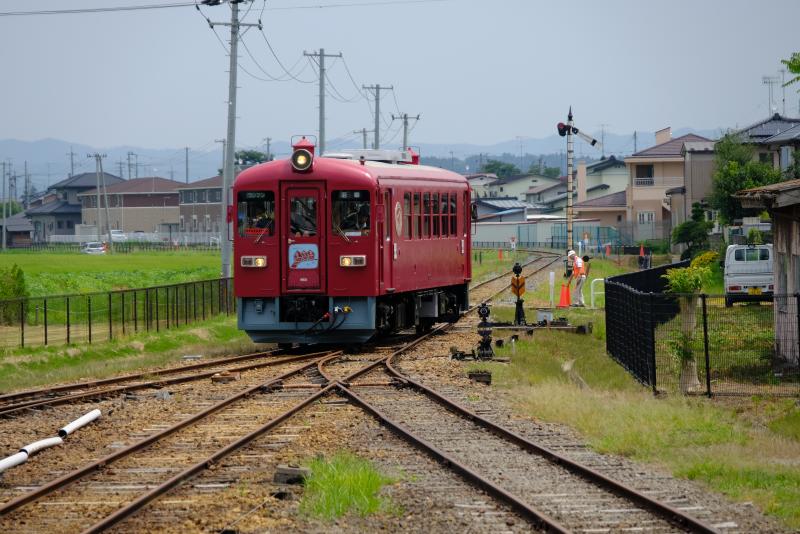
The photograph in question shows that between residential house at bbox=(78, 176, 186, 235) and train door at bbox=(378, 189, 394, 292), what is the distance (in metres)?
109

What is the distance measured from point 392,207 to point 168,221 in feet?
366

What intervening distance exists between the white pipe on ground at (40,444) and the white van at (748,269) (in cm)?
2512

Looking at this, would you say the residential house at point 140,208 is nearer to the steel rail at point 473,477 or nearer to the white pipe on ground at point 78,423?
the white pipe on ground at point 78,423

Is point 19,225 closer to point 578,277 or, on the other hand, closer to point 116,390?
point 578,277

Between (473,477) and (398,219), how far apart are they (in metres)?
12.2

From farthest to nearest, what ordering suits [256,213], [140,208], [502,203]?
[140,208], [502,203], [256,213]

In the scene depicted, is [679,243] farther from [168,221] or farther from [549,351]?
[168,221]

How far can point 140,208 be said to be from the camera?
430 feet

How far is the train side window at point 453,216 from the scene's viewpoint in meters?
24.9

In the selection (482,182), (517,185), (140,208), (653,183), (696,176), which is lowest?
(696,176)

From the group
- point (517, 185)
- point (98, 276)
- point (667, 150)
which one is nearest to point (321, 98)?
point (98, 276)

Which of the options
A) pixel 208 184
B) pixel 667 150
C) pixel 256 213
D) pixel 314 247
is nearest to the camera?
pixel 314 247

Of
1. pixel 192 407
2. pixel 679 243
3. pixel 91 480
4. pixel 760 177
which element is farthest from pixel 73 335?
pixel 679 243

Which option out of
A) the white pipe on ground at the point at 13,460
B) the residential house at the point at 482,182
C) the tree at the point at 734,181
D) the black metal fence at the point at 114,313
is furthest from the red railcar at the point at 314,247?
the residential house at the point at 482,182
